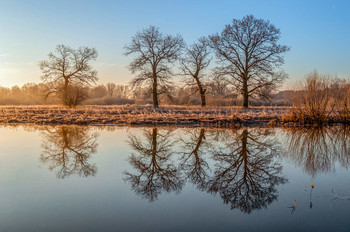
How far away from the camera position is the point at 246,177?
15.7 feet

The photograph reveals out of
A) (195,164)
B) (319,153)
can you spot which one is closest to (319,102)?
(319,153)

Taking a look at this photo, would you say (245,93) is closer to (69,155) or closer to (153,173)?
(69,155)

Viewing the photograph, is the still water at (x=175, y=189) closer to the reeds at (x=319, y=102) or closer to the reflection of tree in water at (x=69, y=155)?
the reflection of tree in water at (x=69, y=155)

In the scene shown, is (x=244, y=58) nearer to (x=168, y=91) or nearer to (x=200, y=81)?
(x=200, y=81)

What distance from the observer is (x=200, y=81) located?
2833cm

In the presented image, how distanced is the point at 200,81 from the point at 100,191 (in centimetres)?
2505

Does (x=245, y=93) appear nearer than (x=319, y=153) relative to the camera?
No

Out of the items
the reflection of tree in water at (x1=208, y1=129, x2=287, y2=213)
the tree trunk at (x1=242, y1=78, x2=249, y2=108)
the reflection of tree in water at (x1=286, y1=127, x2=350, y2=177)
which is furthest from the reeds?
the tree trunk at (x1=242, y1=78, x2=249, y2=108)

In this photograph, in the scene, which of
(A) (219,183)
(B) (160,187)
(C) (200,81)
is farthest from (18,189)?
(C) (200,81)

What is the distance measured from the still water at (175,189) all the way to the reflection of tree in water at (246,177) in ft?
0.05

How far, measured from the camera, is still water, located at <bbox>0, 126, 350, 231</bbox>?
312cm

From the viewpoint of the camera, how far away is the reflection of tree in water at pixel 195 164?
4.74m

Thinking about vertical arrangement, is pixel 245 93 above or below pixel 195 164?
above

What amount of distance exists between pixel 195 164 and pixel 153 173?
112 cm
